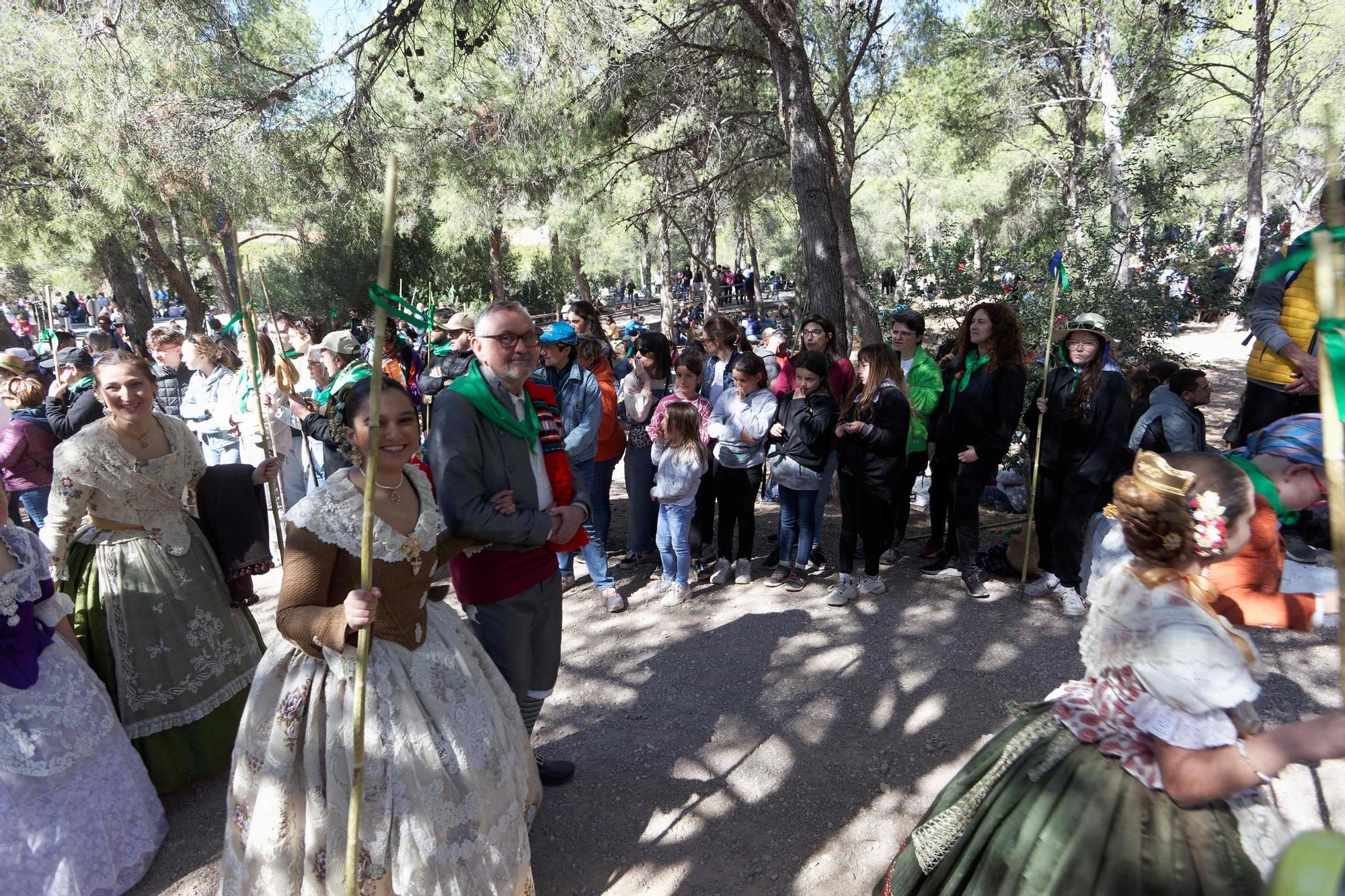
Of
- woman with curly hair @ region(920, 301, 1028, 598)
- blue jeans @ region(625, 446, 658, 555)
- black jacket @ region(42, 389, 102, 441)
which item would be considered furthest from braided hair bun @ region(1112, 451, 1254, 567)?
black jacket @ region(42, 389, 102, 441)

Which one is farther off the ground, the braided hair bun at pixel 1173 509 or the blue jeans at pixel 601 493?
the braided hair bun at pixel 1173 509

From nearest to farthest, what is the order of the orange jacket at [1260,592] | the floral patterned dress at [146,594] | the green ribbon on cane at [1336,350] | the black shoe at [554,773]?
the green ribbon on cane at [1336,350], the orange jacket at [1260,592], the floral patterned dress at [146,594], the black shoe at [554,773]

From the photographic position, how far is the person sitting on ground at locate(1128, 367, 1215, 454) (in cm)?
468

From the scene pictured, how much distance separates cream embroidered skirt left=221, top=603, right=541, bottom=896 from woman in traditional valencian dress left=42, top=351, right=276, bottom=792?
120cm

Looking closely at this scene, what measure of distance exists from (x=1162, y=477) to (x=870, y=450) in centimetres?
298

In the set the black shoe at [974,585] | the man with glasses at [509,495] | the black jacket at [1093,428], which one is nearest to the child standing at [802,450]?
the black shoe at [974,585]

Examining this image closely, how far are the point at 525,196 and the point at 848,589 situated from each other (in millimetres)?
10813

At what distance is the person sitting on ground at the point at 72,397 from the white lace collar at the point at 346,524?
4.57 metres

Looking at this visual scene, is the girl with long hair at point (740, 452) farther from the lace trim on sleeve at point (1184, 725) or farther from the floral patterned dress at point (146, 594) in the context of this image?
the lace trim on sleeve at point (1184, 725)

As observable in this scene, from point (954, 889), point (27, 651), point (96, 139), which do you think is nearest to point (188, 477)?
point (27, 651)

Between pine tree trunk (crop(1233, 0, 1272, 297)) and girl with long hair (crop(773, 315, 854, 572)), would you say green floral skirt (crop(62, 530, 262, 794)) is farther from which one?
pine tree trunk (crop(1233, 0, 1272, 297))

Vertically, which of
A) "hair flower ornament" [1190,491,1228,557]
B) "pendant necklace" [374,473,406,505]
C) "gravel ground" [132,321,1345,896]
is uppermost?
"pendant necklace" [374,473,406,505]

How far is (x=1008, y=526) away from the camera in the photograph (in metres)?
6.55

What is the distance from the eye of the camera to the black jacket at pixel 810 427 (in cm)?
485
